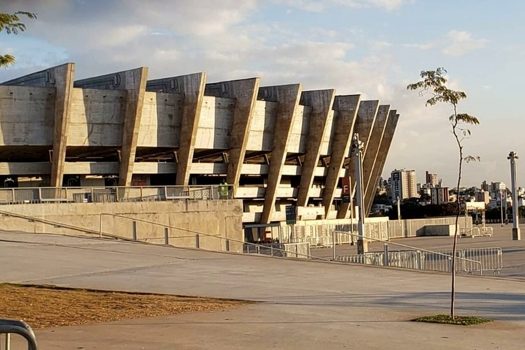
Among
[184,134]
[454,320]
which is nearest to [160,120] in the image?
[184,134]

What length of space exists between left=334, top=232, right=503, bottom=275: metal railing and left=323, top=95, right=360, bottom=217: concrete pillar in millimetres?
43923

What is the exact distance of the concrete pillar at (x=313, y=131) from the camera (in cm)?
7150

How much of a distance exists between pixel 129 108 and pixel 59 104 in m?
5.65

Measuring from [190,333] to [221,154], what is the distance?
57660 mm

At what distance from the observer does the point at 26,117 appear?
52.8m

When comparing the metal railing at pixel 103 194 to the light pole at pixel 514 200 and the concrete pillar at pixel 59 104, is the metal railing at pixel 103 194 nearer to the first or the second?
the concrete pillar at pixel 59 104

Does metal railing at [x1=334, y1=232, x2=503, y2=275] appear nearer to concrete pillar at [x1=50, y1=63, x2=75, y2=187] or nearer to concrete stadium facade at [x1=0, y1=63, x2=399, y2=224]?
Result: concrete pillar at [x1=50, y1=63, x2=75, y2=187]

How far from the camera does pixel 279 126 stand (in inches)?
2682

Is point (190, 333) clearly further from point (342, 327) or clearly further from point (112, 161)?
point (112, 161)

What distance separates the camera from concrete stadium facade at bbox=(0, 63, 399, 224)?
53.3 meters

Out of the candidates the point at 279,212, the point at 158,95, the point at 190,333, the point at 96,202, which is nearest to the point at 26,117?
the point at 158,95

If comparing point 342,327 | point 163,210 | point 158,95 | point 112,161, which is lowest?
point 342,327

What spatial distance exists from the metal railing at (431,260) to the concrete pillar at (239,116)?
1291 inches

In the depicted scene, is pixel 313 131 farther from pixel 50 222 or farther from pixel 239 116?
pixel 50 222
